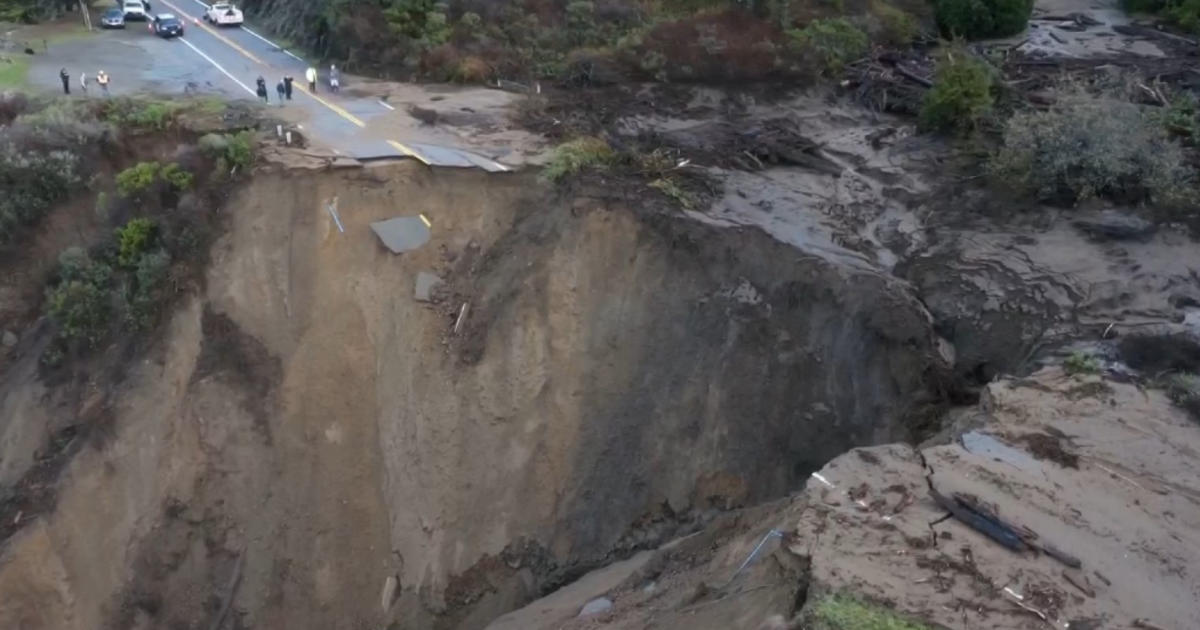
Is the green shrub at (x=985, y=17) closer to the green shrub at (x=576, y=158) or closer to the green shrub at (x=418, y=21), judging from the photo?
the green shrub at (x=576, y=158)

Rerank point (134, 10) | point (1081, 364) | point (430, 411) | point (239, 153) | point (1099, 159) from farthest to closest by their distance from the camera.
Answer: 1. point (134, 10)
2. point (239, 153)
3. point (430, 411)
4. point (1099, 159)
5. point (1081, 364)

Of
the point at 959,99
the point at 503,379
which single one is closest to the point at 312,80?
the point at 503,379

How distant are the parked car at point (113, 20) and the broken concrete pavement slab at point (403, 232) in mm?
15989

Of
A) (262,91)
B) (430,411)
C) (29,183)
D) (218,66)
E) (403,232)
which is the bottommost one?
(430,411)

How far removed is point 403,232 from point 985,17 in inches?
750

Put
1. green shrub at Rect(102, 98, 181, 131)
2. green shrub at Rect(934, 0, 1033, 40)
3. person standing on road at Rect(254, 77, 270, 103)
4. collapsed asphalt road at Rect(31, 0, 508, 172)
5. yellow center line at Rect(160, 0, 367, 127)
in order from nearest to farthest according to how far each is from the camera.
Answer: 1. collapsed asphalt road at Rect(31, 0, 508, 172)
2. green shrub at Rect(102, 98, 181, 131)
3. yellow center line at Rect(160, 0, 367, 127)
4. person standing on road at Rect(254, 77, 270, 103)
5. green shrub at Rect(934, 0, 1033, 40)

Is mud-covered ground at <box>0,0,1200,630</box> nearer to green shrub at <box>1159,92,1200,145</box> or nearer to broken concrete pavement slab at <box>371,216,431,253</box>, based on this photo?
broken concrete pavement slab at <box>371,216,431,253</box>

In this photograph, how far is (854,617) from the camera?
29.5 ft

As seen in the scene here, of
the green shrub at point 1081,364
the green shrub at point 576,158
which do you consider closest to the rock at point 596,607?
the green shrub at point 1081,364

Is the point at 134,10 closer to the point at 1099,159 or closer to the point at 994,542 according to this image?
the point at 1099,159

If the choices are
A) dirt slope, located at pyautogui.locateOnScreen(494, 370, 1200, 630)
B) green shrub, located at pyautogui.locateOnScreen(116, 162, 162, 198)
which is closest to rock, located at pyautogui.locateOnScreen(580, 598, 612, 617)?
dirt slope, located at pyautogui.locateOnScreen(494, 370, 1200, 630)

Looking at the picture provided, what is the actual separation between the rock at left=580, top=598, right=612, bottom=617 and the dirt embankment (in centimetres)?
290

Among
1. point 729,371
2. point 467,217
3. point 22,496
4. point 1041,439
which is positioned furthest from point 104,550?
point 1041,439

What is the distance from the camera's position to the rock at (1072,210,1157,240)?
55.5 feet
